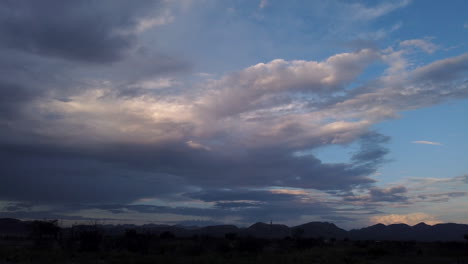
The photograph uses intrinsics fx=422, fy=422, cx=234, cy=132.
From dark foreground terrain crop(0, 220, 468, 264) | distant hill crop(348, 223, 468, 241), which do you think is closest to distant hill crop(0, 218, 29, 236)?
dark foreground terrain crop(0, 220, 468, 264)

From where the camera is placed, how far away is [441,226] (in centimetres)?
19338

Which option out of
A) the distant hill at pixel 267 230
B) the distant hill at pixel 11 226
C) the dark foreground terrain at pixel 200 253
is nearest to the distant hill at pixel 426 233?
the distant hill at pixel 267 230

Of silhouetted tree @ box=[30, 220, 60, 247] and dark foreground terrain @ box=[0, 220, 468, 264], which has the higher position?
silhouetted tree @ box=[30, 220, 60, 247]

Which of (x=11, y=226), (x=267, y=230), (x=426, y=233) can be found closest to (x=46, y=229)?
(x=11, y=226)

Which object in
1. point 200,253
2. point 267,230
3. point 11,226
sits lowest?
point 200,253

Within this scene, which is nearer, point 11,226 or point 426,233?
point 11,226

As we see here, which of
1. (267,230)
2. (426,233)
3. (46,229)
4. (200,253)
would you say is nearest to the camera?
(200,253)

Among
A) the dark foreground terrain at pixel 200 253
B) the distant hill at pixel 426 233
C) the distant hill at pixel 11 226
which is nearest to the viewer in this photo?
the dark foreground terrain at pixel 200 253

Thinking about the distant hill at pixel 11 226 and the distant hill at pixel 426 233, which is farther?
the distant hill at pixel 426 233

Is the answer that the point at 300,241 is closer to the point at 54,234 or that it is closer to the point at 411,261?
the point at 411,261

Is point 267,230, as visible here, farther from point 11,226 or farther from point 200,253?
point 200,253

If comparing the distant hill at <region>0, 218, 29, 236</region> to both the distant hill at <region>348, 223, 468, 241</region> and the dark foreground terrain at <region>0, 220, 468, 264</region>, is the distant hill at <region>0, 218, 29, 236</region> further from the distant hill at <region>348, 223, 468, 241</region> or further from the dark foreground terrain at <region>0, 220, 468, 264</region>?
the distant hill at <region>348, 223, 468, 241</region>

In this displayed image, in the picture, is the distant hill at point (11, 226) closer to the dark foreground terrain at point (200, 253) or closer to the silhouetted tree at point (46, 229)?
the silhouetted tree at point (46, 229)

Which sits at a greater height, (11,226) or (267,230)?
(267,230)
